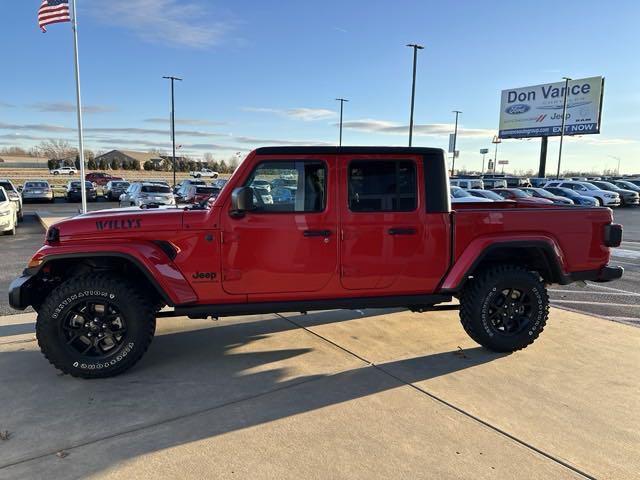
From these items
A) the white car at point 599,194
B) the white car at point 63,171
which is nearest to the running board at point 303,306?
the white car at point 599,194

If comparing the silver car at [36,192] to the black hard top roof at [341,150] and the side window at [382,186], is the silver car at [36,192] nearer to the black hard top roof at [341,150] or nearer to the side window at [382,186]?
the black hard top roof at [341,150]

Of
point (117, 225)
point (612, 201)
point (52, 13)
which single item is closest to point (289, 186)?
point (117, 225)

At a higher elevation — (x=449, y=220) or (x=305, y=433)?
(x=449, y=220)

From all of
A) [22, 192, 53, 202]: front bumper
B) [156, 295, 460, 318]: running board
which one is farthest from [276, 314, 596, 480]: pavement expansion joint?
[22, 192, 53, 202]: front bumper

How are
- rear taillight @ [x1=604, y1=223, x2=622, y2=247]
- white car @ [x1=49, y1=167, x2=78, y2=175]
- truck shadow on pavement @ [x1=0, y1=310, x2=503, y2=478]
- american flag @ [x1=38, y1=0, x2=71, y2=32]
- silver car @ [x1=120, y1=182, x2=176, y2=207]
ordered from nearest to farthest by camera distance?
truck shadow on pavement @ [x1=0, y1=310, x2=503, y2=478] → rear taillight @ [x1=604, y1=223, x2=622, y2=247] → american flag @ [x1=38, y1=0, x2=71, y2=32] → silver car @ [x1=120, y1=182, x2=176, y2=207] → white car @ [x1=49, y1=167, x2=78, y2=175]

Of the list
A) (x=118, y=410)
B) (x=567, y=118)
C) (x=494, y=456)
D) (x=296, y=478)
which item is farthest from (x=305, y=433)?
(x=567, y=118)

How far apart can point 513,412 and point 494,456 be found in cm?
66

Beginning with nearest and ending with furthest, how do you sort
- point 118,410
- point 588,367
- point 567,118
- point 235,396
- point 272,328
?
point 118,410, point 235,396, point 588,367, point 272,328, point 567,118

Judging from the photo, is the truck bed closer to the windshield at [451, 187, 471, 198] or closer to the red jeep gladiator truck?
the red jeep gladiator truck

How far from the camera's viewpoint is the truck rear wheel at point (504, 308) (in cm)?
466

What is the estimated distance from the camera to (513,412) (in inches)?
139

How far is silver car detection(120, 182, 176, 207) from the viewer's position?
21.3 metres

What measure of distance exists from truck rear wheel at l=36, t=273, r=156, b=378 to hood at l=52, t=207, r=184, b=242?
38 centimetres

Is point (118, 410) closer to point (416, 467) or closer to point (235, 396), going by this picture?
point (235, 396)
